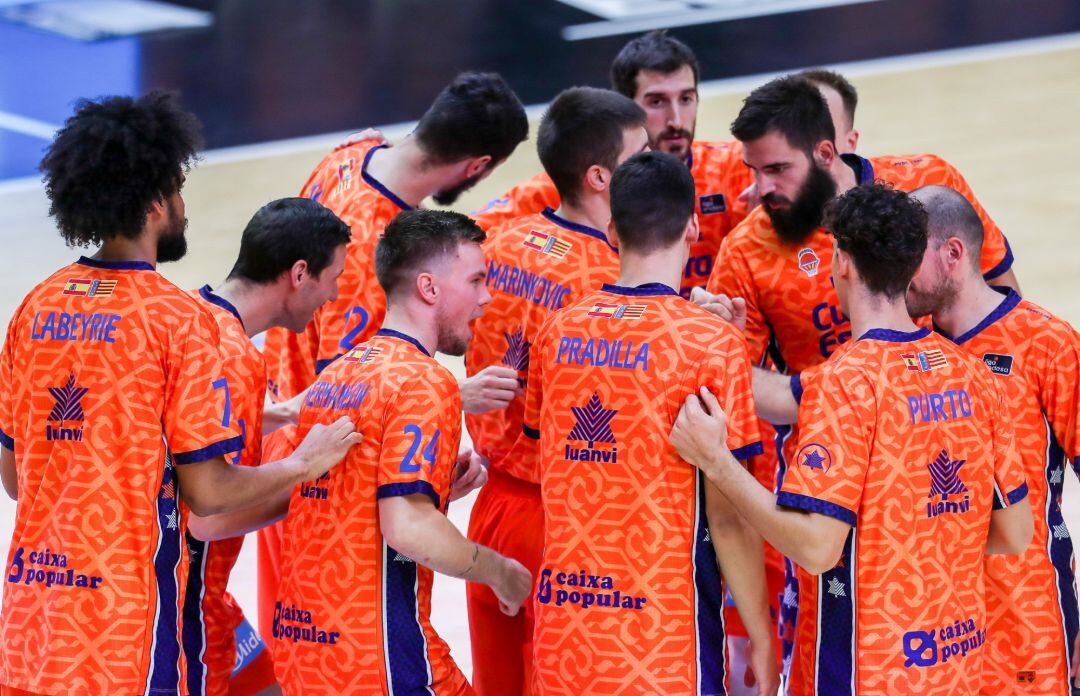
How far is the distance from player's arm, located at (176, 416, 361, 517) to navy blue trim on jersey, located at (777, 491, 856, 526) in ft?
4.44

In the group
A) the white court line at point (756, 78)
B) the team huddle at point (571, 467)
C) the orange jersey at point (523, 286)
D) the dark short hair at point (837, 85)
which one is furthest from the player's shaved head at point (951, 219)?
the white court line at point (756, 78)

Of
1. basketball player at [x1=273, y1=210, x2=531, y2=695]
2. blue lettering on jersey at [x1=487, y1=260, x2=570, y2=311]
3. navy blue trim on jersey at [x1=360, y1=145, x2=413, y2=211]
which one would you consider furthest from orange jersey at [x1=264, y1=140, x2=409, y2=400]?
basketball player at [x1=273, y1=210, x2=531, y2=695]

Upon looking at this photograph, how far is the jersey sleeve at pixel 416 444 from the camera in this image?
435 cm

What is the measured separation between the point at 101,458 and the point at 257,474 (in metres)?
0.47

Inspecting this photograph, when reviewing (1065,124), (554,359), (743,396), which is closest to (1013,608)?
(743,396)

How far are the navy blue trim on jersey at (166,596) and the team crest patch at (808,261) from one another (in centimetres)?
257

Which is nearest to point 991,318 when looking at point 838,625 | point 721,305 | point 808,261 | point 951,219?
point 951,219

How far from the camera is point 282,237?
199 inches

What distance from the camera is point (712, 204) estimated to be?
21.7ft

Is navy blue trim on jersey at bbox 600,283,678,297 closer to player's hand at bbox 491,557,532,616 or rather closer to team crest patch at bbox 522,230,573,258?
team crest patch at bbox 522,230,573,258

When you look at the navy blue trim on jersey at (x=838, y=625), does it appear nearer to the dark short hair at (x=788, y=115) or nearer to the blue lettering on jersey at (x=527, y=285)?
the blue lettering on jersey at (x=527, y=285)

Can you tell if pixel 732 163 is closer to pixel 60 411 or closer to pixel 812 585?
pixel 812 585

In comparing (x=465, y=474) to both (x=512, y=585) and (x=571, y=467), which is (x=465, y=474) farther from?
(x=571, y=467)

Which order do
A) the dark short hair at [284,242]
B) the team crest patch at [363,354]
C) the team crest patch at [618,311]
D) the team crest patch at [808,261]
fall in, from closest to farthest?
the team crest patch at [618,311]
the team crest patch at [363,354]
the dark short hair at [284,242]
the team crest patch at [808,261]
